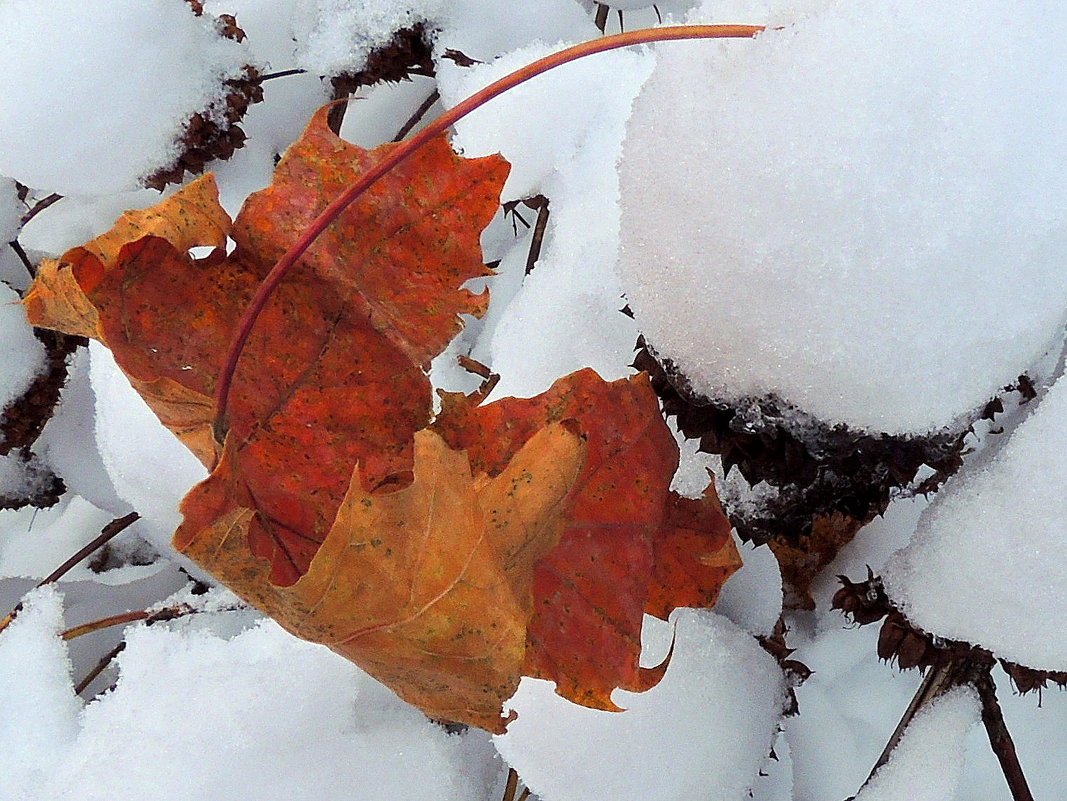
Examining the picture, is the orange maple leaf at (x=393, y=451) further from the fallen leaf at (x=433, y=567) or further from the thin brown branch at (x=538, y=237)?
the thin brown branch at (x=538, y=237)

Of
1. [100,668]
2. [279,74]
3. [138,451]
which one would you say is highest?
[279,74]

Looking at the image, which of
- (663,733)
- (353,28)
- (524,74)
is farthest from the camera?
(353,28)

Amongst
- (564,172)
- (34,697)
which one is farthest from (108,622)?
(564,172)

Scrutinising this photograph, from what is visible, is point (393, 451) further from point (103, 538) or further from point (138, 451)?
point (103, 538)

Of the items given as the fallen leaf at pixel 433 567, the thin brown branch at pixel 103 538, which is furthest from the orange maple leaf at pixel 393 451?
the thin brown branch at pixel 103 538

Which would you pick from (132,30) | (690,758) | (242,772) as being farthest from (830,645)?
(132,30)

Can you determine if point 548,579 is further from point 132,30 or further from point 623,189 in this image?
point 132,30
